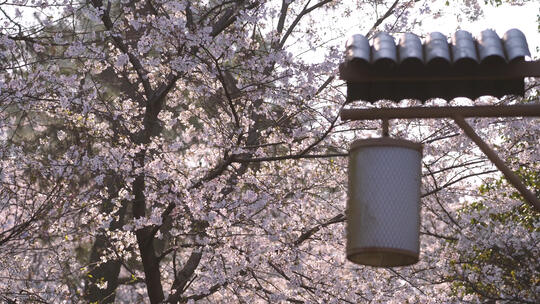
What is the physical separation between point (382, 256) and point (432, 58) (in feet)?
4.07

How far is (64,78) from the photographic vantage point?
10.1 m

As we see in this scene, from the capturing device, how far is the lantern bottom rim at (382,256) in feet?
15.2

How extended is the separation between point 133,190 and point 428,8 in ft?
17.0

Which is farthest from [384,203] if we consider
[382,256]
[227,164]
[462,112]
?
[227,164]

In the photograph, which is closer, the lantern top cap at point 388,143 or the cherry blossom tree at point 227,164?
the lantern top cap at point 388,143

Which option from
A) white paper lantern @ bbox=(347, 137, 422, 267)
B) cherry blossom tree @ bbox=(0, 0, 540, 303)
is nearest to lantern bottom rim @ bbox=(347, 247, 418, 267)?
white paper lantern @ bbox=(347, 137, 422, 267)

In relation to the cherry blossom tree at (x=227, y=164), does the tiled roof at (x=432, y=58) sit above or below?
below

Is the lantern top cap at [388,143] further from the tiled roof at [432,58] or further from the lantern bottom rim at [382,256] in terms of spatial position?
the lantern bottom rim at [382,256]

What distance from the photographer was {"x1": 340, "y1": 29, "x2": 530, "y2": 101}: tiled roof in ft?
16.1

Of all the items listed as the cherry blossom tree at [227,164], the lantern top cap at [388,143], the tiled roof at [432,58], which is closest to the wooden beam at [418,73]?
the tiled roof at [432,58]

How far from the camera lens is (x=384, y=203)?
15.4 ft

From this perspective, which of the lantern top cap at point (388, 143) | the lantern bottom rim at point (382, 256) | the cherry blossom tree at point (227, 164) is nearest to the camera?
the lantern bottom rim at point (382, 256)

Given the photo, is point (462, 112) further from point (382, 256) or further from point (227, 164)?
point (227, 164)

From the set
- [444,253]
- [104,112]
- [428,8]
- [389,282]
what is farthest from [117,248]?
[428,8]
